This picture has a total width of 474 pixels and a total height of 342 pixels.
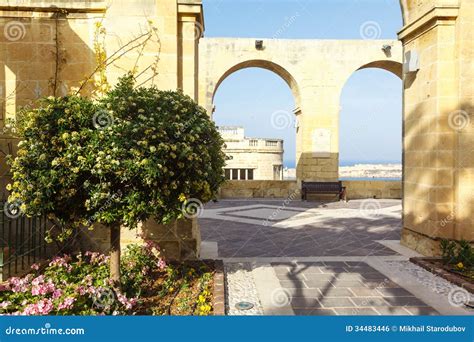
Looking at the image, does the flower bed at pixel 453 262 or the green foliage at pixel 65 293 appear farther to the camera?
the flower bed at pixel 453 262

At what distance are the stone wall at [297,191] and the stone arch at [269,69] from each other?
13.5 feet

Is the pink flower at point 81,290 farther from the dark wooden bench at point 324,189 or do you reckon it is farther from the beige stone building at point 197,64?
the dark wooden bench at point 324,189

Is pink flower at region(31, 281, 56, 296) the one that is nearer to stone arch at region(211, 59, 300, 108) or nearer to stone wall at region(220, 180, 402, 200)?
stone wall at region(220, 180, 402, 200)

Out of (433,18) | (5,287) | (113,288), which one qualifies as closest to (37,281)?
(5,287)

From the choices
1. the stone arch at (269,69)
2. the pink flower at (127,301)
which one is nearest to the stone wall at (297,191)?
the stone arch at (269,69)

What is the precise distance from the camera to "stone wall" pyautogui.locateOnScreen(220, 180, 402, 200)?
1492 cm

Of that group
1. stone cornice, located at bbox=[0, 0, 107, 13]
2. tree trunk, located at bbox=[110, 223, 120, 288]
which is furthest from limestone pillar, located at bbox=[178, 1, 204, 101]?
tree trunk, located at bbox=[110, 223, 120, 288]

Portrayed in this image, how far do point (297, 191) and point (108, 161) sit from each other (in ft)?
41.0

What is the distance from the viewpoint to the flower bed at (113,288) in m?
3.61

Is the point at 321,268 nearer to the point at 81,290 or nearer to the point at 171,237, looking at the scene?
the point at 171,237

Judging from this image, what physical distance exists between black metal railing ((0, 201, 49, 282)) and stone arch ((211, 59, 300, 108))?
1115 cm

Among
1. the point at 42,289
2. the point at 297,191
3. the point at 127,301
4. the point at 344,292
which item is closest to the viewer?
the point at 127,301

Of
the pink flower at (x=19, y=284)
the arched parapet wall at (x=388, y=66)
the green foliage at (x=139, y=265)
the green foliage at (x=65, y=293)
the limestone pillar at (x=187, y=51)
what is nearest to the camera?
the green foliage at (x=65, y=293)

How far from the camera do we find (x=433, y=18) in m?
5.45
